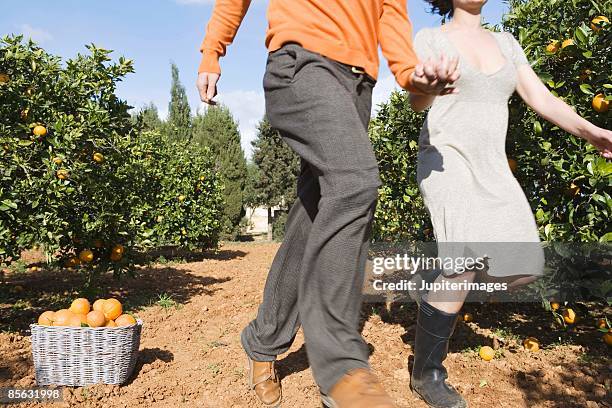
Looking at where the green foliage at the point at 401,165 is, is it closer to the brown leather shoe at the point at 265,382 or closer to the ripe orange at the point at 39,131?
the brown leather shoe at the point at 265,382

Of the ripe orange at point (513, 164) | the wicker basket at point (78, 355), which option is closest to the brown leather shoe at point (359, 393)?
the wicker basket at point (78, 355)

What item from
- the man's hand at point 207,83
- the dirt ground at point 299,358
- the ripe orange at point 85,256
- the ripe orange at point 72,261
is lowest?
the dirt ground at point 299,358

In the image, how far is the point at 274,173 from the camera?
21.5 meters

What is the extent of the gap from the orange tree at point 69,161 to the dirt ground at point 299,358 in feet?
2.39

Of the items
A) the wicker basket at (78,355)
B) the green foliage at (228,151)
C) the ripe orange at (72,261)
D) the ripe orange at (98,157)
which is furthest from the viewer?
the green foliage at (228,151)

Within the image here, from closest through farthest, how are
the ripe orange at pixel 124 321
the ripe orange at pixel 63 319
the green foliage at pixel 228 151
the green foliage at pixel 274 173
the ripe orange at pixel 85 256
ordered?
the ripe orange at pixel 63 319 → the ripe orange at pixel 124 321 → the ripe orange at pixel 85 256 → the green foliage at pixel 228 151 → the green foliage at pixel 274 173

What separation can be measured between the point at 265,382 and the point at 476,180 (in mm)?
1408

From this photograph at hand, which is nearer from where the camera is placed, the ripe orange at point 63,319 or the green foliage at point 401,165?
the ripe orange at point 63,319

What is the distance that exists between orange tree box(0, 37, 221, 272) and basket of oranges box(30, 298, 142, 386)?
1256mm

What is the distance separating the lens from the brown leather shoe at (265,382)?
2.39 meters

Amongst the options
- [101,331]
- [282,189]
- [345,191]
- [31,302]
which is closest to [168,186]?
[31,302]

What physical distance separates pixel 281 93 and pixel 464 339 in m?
2.56

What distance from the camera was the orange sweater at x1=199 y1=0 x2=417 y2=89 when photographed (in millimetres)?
1733

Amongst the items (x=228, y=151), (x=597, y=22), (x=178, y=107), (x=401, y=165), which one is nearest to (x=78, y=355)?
(x=401, y=165)
